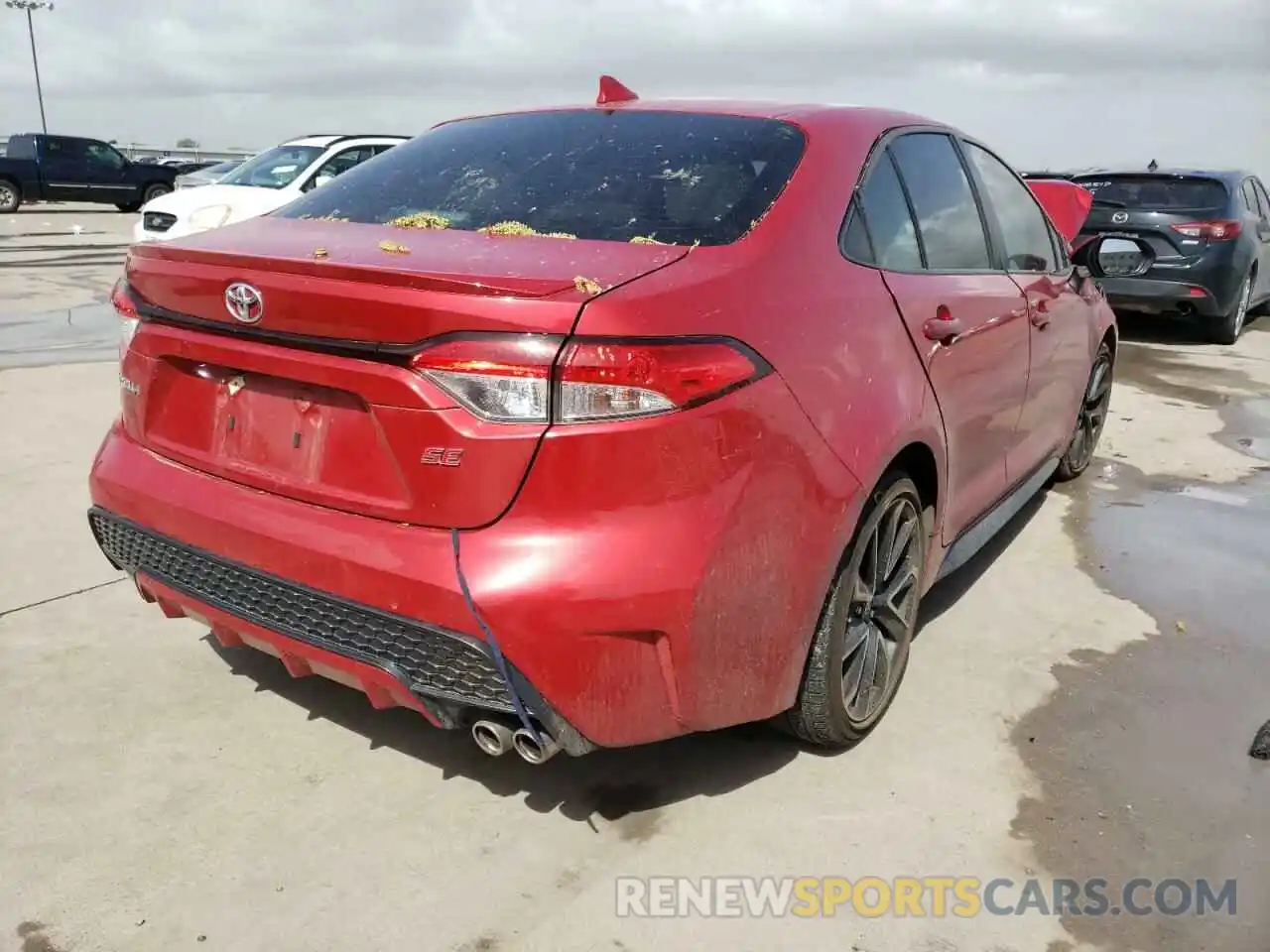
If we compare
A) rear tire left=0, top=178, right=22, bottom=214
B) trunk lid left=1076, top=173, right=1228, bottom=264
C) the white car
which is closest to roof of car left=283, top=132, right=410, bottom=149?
the white car

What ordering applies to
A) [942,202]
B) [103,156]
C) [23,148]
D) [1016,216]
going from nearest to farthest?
[942,202] < [1016,216] < [23,148] < [103,156]

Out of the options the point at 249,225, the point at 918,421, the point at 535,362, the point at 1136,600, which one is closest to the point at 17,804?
the point at 249,225

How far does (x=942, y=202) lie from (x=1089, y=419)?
242 cm

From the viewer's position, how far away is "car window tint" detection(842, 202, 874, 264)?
2.59 meters

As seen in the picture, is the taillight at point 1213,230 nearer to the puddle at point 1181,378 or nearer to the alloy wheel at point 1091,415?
the puddle at point 1181,378

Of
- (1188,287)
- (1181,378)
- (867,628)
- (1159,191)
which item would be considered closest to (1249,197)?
(1159,191)

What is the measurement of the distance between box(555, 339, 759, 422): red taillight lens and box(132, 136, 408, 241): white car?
9.02m

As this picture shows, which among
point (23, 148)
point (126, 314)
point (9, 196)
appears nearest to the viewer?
point (126, 314)

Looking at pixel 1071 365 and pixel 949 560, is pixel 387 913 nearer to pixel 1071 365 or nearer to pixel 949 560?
pixel 949 560

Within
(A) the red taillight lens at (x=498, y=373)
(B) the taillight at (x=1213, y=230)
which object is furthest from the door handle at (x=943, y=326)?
(B) the taillight at (x=1213, y=230)

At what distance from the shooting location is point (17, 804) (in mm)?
2480

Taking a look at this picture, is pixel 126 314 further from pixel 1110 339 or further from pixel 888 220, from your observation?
pixel 1110 339

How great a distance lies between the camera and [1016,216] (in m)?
3.91

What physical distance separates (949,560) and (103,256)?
45.4 feet
